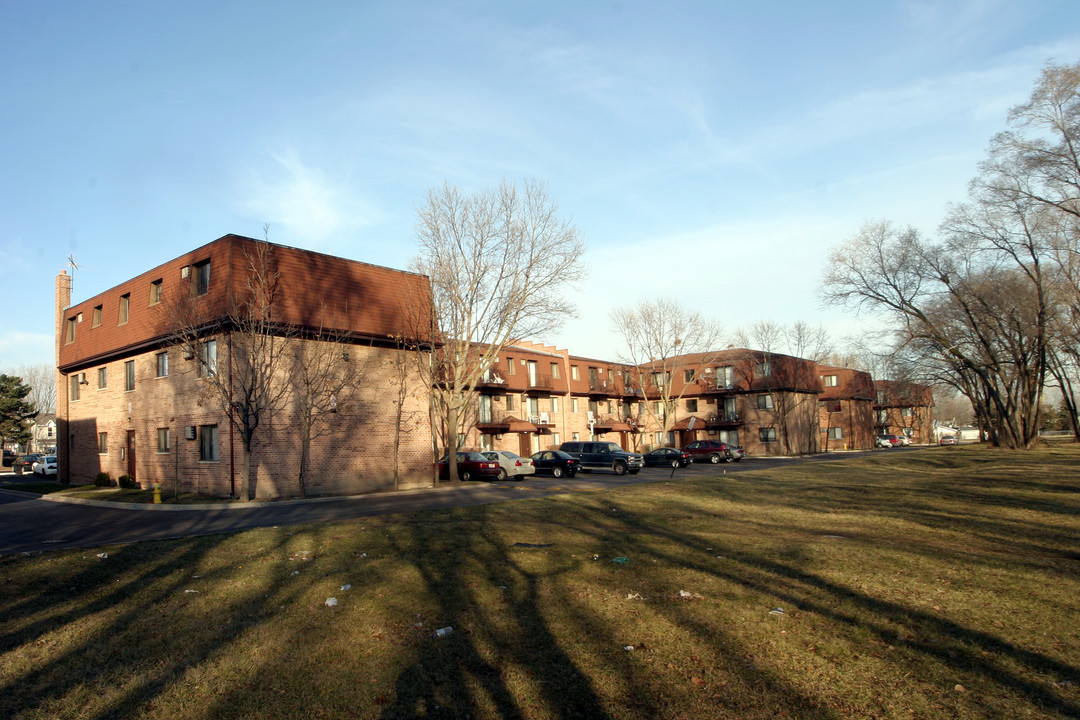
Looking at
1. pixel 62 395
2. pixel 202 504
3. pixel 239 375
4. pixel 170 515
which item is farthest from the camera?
pixel 62 395

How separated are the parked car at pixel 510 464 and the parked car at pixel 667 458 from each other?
1202 cm

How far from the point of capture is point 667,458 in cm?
4209

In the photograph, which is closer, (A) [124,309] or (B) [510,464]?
(A) [124,309]

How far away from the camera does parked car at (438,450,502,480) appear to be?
3128cm

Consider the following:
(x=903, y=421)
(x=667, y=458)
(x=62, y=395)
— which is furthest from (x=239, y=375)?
(x=903, y=421)

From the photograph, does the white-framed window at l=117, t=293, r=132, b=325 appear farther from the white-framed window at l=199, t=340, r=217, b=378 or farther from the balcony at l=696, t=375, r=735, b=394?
the balcony at l=696, t=375, r=735, b=394

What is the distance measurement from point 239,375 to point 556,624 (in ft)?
60.8

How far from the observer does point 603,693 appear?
5.32 m

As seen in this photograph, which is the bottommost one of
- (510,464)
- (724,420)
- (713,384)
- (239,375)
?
(510,464)

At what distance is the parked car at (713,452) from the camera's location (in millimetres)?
48031

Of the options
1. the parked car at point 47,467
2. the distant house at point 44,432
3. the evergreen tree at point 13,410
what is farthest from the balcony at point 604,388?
the distant house at point 44,432

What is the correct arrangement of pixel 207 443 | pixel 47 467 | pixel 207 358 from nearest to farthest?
pixel 207 358 → pixel 207 443 → pixel 47 467

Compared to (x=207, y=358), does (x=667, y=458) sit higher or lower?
lower

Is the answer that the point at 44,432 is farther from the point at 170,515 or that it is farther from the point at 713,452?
the point at 170,515
